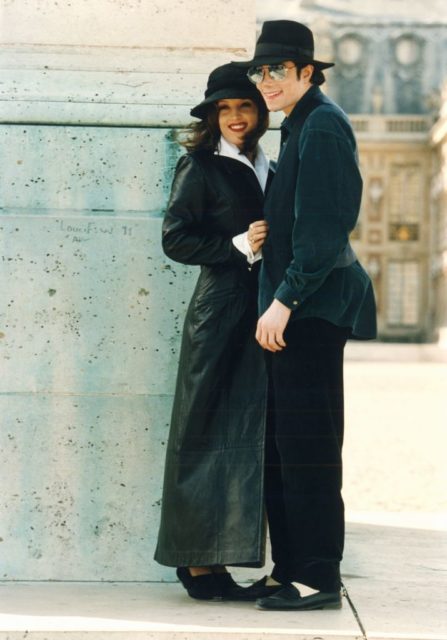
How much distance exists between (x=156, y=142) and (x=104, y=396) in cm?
78

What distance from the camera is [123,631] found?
3480 millimetres

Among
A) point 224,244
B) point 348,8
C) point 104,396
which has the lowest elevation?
point 104,396

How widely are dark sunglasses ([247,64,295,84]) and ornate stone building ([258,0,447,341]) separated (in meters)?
52.2

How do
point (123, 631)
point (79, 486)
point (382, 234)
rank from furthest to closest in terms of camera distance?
point (382, 234) < point (79, 486) < point (123, 631)

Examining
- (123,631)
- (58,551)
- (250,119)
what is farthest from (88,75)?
(123,631)

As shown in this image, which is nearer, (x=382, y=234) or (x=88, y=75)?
(x=88, y=75)

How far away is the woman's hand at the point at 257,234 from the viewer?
365 centimetres

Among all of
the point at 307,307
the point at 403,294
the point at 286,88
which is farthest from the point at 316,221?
the point at 403,294

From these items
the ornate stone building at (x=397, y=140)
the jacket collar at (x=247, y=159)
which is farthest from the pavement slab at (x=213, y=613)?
the ornate stone building at (x=397, y=140)

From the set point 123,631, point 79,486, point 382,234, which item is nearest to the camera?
point 123,631

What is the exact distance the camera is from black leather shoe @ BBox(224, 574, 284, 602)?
3869 millimetres

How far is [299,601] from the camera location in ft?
12.3

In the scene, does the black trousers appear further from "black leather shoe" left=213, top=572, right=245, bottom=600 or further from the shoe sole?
"black leather shoe" left=213, top=572, right=245, bottom=600

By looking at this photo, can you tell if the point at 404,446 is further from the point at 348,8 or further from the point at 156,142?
the point at 348,8
